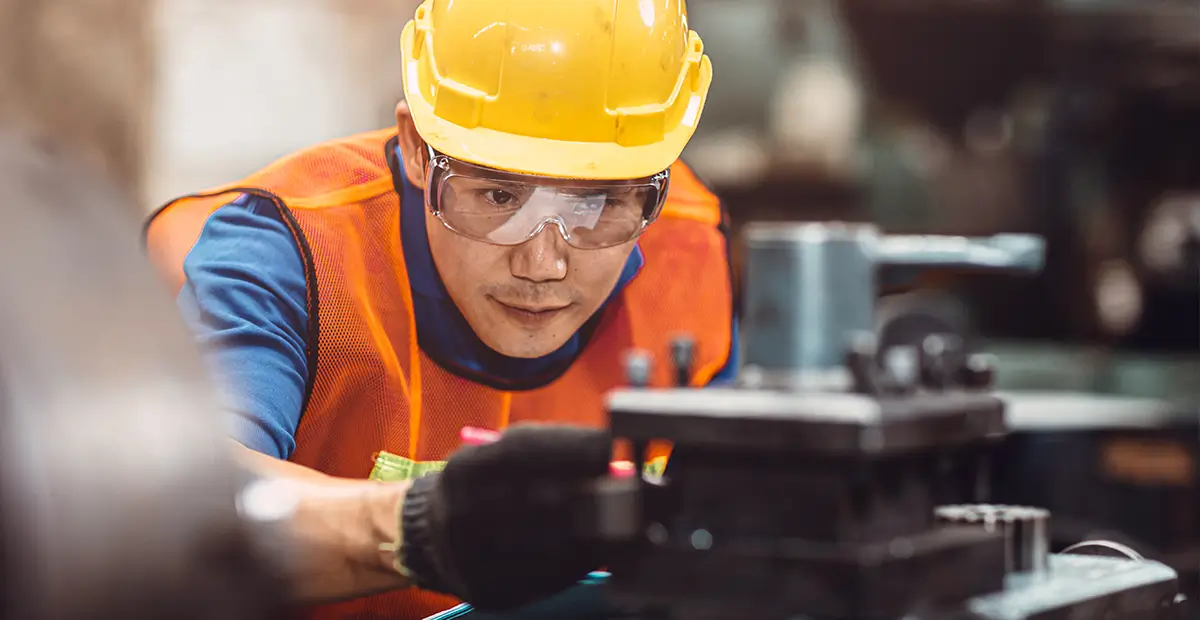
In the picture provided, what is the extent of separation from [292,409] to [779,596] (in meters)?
0.75

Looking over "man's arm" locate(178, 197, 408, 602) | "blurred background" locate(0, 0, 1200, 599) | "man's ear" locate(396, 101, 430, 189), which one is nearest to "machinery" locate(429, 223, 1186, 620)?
"man's arm" locate(178, 197, 408, 602)

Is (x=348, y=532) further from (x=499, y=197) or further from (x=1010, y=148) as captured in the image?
(x=1010, y=148)

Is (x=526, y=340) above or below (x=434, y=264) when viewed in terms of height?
below

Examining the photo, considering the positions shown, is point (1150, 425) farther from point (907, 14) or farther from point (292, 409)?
point (292, 409)

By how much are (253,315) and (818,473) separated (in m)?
0.79

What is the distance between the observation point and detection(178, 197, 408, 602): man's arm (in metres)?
1.36

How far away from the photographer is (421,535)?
1315 millimetres

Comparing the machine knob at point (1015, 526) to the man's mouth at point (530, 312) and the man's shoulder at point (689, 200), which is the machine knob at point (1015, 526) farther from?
the man's shoulder at point (689, 200)

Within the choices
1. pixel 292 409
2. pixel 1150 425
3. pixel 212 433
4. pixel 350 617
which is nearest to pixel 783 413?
pixel 212 433

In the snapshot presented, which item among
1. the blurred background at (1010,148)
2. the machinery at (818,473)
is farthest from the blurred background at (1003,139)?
the machinery at (818,473)

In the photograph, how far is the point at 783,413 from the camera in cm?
106

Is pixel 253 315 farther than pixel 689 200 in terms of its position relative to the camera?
No

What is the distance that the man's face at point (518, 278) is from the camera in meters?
1.66

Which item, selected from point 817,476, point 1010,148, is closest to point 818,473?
point 817,476
